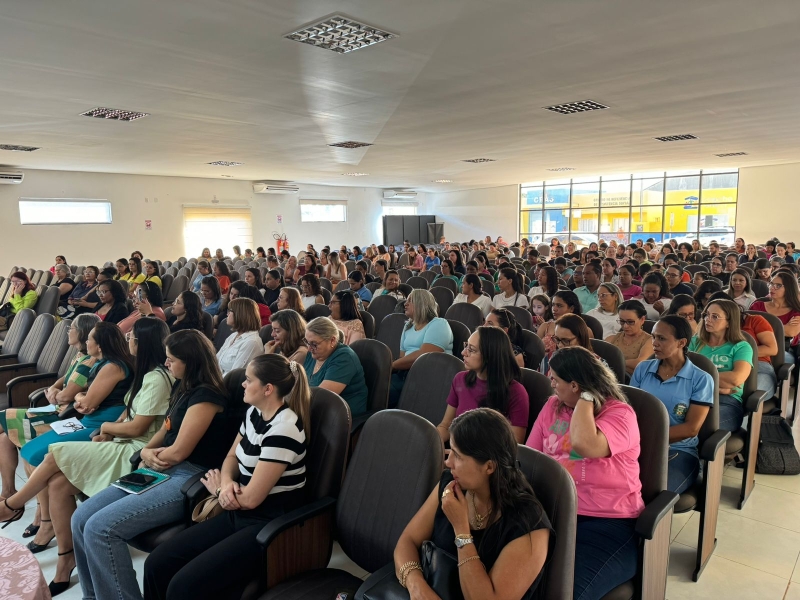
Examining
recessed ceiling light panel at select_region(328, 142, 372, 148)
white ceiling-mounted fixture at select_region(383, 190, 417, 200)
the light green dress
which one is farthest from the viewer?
white ceiling-mounted fixture at select_region(383, 190, 417, 200)

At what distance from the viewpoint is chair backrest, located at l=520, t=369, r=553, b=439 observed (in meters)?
2.54

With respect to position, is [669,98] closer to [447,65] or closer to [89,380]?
[447,65]

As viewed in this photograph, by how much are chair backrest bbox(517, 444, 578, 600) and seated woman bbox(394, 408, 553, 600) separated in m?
0.06

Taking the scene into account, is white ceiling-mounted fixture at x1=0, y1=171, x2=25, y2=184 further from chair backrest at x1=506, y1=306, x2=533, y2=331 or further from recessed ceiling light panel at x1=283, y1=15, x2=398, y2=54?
chair backrest at x1=506, y1=306, x2=533, y2=331

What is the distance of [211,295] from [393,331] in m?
2.49

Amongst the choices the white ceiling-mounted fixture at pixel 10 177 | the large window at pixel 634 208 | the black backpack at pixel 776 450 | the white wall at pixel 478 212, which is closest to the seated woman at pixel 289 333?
the black backpack at pixel 776 450

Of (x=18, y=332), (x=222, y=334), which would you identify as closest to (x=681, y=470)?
(x=222, y=334)

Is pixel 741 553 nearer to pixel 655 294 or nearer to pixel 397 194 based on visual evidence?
pixel 655 294

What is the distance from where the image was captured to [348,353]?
3102 mm

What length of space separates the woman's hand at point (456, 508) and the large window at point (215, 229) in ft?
49.7

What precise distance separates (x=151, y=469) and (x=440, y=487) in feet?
5.13

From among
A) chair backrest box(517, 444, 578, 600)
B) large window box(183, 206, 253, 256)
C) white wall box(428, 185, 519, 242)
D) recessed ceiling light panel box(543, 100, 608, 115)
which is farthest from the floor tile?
white wall box(428, 185, 519, 242)

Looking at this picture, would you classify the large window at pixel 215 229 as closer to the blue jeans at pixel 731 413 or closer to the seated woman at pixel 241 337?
the seated woman at pixel 241 337

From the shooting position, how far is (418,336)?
4129 mm
